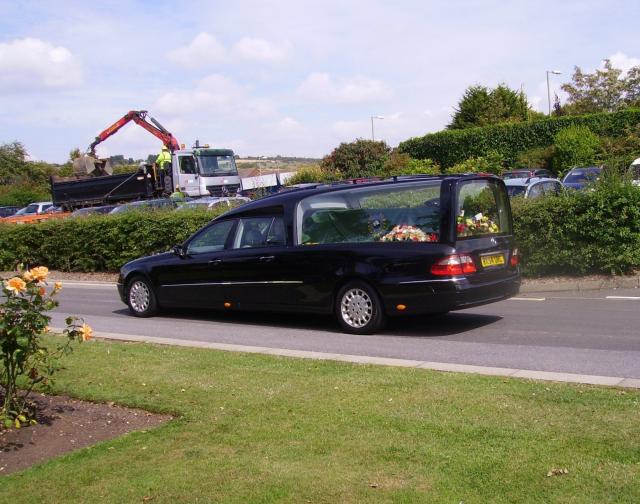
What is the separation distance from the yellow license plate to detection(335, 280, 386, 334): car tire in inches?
55.7

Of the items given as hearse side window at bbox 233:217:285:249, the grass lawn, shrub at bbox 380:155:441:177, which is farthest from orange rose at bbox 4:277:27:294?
shrub at bbox 380:155:441:177

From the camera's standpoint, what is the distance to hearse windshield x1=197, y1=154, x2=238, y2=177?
113ft

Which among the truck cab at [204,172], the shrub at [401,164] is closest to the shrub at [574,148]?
the shrub at [401,164]

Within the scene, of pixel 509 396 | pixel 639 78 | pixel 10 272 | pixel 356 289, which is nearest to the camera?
pixel 509 396

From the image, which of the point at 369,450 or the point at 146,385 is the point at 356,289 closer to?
the point at 146,385

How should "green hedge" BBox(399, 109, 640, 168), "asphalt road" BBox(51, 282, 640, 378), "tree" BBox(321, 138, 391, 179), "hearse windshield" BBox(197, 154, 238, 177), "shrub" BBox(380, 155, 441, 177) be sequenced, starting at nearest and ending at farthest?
"asphalt road" BBox(51, 282, 640, 378) < "shrub" BBox(380, 155, 441, 177) < "hearse windshield" BBox(197, 154, 238, 177) < "green hedge" BBox(399, 109, 640, 168) < "tree" BBox(321, 138, 391, 179)

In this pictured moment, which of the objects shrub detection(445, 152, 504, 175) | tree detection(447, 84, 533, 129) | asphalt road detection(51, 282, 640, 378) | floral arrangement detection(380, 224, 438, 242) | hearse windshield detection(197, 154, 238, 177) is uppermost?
tree detection(447, 84, 533, 129)

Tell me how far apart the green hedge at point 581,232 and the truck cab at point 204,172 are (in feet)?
68.4

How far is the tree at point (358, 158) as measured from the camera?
36.7 m

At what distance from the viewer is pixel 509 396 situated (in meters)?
6.01

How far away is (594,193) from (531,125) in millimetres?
26456

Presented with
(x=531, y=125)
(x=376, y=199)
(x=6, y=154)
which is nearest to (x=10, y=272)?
(x=376, y=199)

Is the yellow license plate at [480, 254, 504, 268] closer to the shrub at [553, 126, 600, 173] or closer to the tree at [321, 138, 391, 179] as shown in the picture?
the shrub at [553, 126, 600, 173]

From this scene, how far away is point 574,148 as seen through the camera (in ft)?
113
